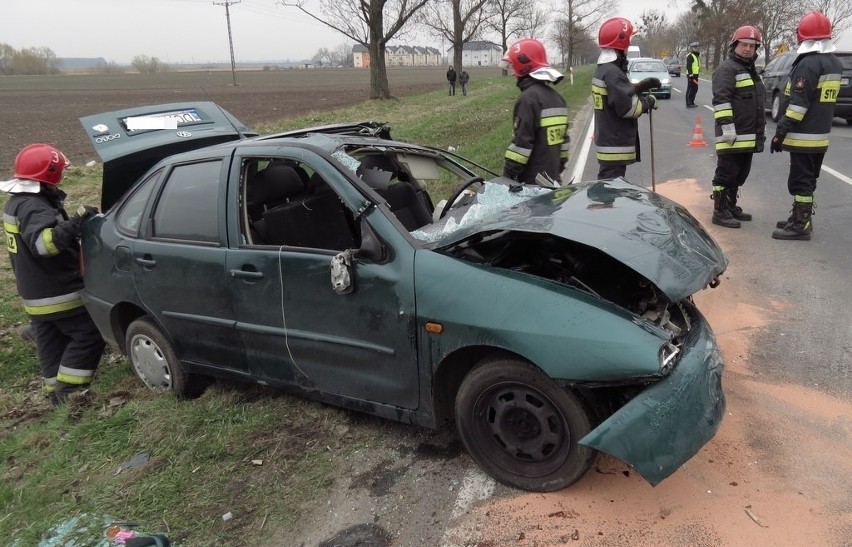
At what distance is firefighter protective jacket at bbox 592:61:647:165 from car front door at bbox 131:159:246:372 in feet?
11.8

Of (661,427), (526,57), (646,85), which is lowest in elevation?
(661,427)

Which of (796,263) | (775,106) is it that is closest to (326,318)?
(796,263)

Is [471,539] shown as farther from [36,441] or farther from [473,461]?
[36,441]

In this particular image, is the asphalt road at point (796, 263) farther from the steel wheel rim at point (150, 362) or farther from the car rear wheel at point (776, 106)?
the steel wheel rim at point (150, 362)

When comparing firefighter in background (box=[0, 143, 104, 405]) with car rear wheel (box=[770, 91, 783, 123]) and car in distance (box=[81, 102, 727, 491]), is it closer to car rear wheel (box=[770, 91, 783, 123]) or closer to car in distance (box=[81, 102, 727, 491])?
car in distance (box=[81, 102, 727, 491])

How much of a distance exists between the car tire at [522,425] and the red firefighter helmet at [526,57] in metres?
3.17

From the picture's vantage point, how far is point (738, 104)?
654cm

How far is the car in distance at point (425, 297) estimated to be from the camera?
2.62m

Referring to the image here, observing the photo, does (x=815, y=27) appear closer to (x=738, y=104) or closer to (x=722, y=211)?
(x=738, y=104)

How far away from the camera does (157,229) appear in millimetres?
4020

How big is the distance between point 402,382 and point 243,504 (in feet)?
3.09

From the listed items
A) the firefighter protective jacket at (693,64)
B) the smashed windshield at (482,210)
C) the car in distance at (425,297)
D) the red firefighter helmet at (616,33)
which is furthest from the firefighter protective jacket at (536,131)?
the firefighter protective jacket at (693,64)

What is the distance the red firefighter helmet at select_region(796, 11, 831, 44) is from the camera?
236 inches

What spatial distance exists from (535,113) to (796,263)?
2731 millimetres
